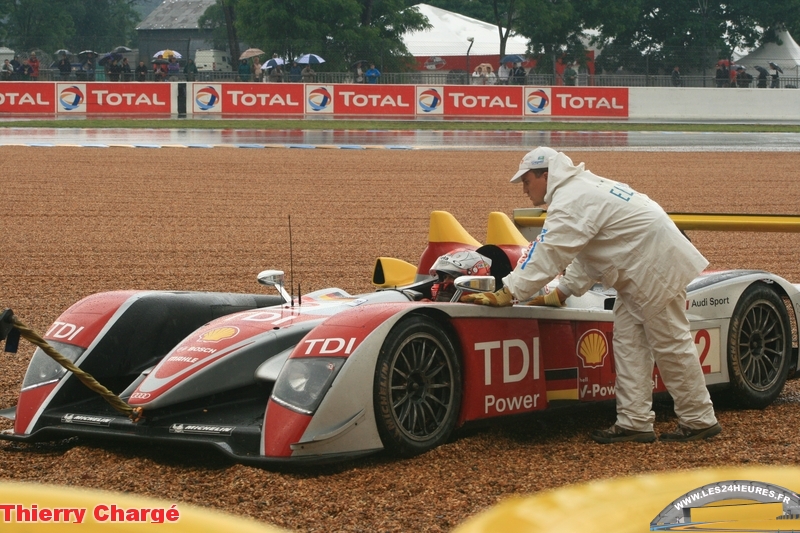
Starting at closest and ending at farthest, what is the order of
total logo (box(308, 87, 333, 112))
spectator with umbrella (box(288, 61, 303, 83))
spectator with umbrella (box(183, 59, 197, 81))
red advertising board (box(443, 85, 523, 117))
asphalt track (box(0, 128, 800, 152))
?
asphalt track (box(0, 128, 800, 152))
total logo (box(308, 87, 333, 112))
red advertising board (box(443, 85, 523, 117))
spectator with umbrella (box(288, 61, 303, 83))
spectator with umbrella (box(183, 59, 197, 81))

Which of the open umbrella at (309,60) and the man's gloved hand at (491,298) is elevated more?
the open umbrella at (309,60)

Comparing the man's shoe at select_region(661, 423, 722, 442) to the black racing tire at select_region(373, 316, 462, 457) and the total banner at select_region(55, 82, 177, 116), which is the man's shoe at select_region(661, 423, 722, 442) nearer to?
the black racing tire at select_region(373, 316, 462, 457)

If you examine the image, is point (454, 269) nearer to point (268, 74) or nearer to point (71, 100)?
point (71, 100)

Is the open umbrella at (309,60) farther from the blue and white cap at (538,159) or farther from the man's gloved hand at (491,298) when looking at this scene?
the man's gloved hand at (491,298)

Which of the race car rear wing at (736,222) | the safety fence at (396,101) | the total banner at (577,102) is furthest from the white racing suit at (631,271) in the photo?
the total banner at (577,102)

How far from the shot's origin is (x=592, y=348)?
240 inches

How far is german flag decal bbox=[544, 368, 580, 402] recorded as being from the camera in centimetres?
590

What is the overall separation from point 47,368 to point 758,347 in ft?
13.7

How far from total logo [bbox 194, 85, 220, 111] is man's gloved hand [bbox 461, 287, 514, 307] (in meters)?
32.9

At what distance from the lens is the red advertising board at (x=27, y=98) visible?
3659cm

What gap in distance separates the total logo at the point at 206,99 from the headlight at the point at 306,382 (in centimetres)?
3329

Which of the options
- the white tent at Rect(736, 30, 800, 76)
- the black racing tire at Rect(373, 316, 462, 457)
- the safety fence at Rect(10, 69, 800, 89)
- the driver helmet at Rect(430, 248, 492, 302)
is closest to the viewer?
the black racing tire at Rect(373, 316, 462, 457)

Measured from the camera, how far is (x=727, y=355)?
663 centimetres

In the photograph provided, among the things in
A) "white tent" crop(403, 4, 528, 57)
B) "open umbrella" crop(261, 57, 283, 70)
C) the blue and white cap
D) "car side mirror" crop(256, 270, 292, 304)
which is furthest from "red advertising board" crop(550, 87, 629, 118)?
the blue and white cap
